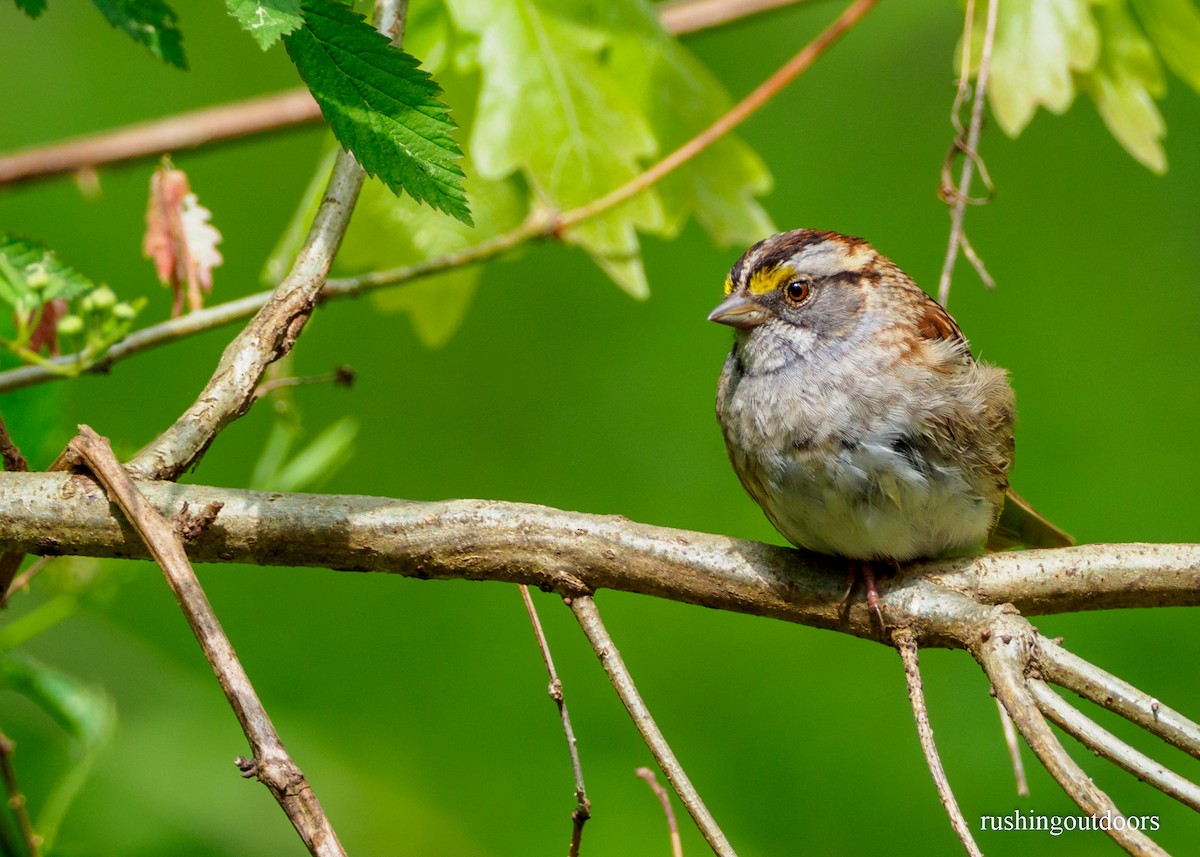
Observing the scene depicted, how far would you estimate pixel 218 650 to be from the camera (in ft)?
4.16

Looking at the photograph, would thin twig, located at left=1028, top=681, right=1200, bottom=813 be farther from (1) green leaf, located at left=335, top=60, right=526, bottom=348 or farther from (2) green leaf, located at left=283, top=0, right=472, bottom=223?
(1) green leaf, located at left=335, top=60, right=526, bottom=348

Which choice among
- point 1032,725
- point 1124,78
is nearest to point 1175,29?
point 1124,78

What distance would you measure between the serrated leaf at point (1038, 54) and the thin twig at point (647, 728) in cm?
125

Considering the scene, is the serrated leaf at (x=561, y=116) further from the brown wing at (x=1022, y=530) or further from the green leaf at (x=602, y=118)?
the brown wing at (x=1022, y=530)

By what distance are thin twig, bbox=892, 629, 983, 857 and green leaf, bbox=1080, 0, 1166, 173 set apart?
3.93ft

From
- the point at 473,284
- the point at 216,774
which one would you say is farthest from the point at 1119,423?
the point at 216,774

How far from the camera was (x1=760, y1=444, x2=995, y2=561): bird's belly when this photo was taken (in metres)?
1.95

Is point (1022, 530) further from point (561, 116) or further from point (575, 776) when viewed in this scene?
point (575, 776)

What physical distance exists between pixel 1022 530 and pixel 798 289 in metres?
0.63

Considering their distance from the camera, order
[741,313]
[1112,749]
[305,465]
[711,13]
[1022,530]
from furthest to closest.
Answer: [711,13] < [1022,530] < [741,313] < [305,465] < [1112,749]

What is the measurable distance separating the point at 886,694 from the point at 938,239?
1.63 meters

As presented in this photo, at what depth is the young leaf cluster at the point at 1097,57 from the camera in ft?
7.39

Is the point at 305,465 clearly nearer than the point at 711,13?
Yes

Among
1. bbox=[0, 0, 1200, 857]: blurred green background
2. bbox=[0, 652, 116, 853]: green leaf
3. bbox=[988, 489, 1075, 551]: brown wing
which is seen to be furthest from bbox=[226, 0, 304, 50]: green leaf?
bbox=[0, 0, 1200, 857]: blurred green background
